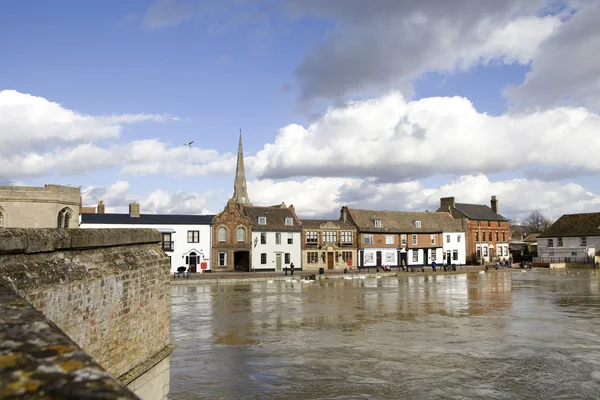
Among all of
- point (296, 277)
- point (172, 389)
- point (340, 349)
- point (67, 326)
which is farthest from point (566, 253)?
point (67, 326)

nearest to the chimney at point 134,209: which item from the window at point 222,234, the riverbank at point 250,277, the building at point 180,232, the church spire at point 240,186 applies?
the building at point 180,232

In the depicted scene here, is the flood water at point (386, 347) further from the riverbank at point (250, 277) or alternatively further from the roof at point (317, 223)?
the roof at point (317, 223)

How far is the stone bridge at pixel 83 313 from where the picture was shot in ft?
8.98

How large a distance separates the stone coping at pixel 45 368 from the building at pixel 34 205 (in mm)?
45634

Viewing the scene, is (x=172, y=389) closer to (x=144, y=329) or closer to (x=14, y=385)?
(x=144, y=329)

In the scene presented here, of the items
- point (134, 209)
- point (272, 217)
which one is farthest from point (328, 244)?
point (134, 209)

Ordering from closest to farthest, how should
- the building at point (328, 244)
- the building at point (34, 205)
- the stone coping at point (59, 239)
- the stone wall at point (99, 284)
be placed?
the stone coping at point (59, 239)
the stone wall at point (99, 284)
the building at point (34, 205)
the building at point (328, 244)

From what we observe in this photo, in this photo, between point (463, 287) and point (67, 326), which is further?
point (463, 287)

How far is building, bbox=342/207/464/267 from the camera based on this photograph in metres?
71.4

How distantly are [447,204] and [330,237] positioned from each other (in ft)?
93.7

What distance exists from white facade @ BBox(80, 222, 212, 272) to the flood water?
22876mm

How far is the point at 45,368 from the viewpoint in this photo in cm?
279

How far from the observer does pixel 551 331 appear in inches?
869

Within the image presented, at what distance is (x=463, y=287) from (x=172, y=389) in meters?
36.0
